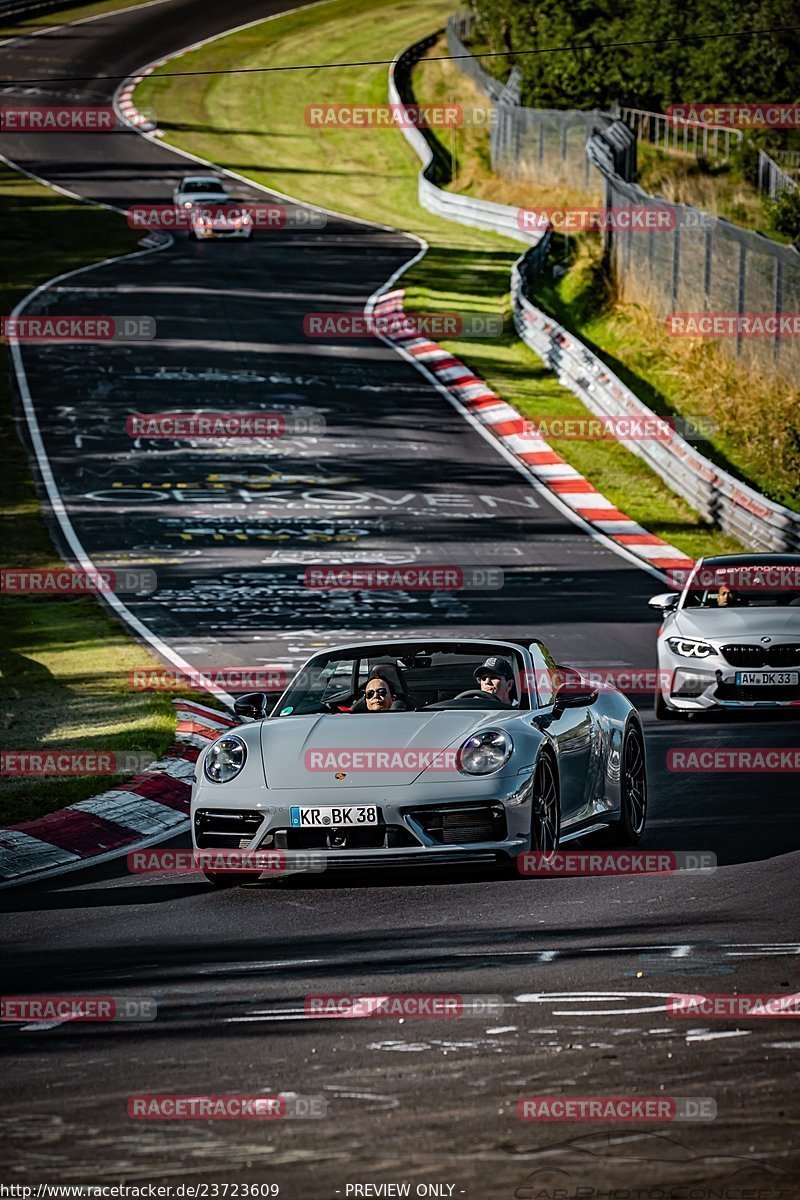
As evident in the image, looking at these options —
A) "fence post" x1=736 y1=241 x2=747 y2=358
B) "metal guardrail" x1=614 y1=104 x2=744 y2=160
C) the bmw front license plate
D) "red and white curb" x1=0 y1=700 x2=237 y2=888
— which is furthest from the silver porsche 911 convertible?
"metal guardrail" x1=614 y1=104 x2=744 y2=160

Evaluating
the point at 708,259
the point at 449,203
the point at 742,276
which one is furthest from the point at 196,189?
the point at 742,276

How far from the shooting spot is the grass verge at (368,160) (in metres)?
30.7

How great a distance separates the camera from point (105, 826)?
39.4ft

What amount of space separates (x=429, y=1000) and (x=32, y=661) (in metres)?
12.8

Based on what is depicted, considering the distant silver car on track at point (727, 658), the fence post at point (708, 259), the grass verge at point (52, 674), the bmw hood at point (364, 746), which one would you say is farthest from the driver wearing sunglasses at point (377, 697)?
the fence post at point (708, 259)

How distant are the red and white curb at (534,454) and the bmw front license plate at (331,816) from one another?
50.4 ft

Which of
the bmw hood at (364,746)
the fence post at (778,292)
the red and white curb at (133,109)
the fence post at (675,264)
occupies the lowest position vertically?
the red and white curb at (133,109)

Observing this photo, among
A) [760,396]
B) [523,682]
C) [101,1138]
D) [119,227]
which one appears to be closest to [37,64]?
[119,227]

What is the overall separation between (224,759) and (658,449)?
20.0 m

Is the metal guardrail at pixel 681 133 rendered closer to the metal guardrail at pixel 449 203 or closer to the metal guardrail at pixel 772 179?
the metal guardrail at pixel 772 179

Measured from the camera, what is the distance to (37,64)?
81062mm

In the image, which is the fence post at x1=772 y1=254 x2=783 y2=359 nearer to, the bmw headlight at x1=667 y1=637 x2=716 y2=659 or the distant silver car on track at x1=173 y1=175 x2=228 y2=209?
the bmw headlight at x1=667 y1=637 x2=716 y2=659

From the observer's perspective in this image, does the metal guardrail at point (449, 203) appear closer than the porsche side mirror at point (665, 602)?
No

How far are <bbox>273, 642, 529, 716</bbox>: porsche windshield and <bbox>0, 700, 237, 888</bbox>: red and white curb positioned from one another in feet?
4.67
